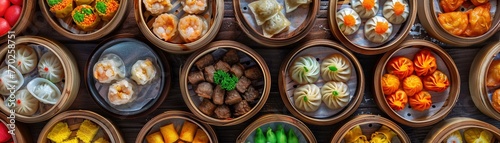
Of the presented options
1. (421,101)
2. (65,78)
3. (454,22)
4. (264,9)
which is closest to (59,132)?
(65,78)

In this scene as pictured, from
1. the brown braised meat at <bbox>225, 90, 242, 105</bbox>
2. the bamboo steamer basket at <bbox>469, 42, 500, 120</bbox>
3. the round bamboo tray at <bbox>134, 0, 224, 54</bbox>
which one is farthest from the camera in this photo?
the bamboo steamer basket at <bbox>469, 42, 500, 120</bbox>

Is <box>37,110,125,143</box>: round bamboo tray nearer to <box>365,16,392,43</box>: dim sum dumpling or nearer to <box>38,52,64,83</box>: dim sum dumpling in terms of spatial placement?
<box>38,52,64,83</box>: dim sum dumpling

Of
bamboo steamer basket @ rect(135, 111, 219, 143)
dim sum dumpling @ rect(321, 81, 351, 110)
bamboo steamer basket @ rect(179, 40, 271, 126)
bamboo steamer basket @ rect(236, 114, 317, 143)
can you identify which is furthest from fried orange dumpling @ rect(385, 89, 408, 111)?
bamboo steamer basket @ rect(135, 111, 219, 143)

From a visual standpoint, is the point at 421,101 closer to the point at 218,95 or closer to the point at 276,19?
the point at 276,19

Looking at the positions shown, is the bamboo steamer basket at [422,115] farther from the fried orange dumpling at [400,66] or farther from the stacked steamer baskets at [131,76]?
the stacked steamer baskets at [131,76]

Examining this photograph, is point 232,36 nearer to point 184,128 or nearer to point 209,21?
point 209,21

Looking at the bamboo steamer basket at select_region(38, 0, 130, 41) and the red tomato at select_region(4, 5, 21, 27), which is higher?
the red tomato at select_region(4, 5, 21, 27)

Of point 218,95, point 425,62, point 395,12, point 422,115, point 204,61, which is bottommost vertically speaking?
point 422,115
